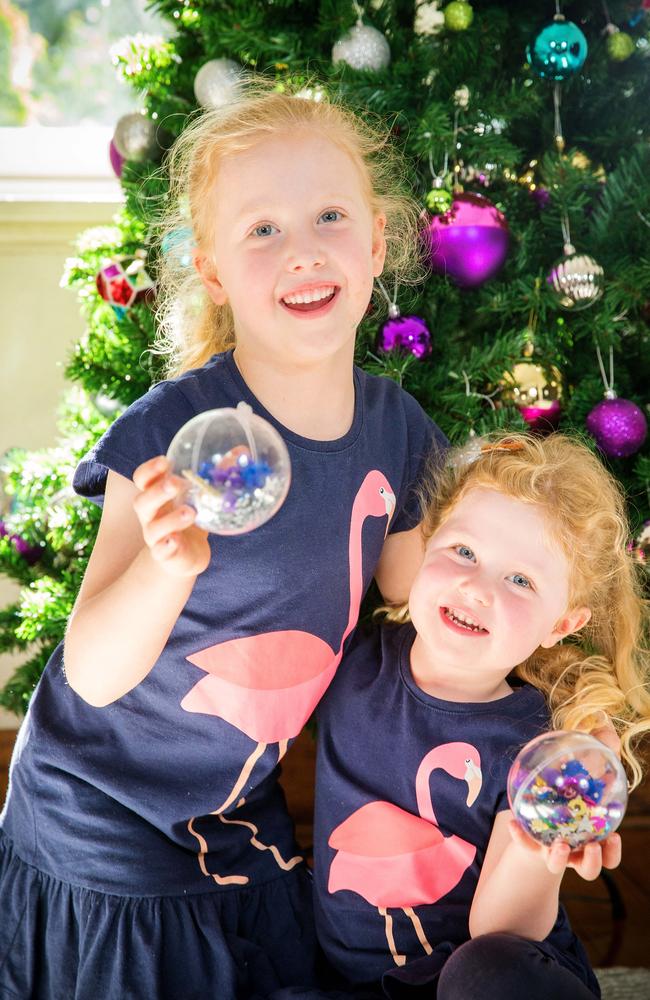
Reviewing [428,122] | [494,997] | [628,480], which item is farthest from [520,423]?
[494,997]

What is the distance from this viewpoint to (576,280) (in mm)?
1312

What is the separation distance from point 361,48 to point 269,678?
2.76 ft

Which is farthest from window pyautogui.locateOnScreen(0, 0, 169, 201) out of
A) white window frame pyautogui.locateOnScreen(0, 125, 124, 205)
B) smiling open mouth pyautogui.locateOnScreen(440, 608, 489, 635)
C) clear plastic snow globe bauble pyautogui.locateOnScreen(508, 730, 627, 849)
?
clear plastic snow globe bauble pyautogui.locateOnScreen(508, 730, 627, 849)

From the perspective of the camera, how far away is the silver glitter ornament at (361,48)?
132 cm

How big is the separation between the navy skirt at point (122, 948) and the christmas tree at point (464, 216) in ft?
1.53

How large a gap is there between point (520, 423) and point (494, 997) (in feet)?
2.43

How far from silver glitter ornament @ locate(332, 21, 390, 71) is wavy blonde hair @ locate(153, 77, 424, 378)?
9 centimetres

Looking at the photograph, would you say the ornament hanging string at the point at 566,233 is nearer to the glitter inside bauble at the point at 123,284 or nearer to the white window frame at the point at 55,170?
the glitter inside bauble at the point at 123,284

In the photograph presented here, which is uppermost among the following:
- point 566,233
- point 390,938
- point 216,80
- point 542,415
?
point 216,80

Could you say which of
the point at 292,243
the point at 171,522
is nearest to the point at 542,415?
the point at 292,243

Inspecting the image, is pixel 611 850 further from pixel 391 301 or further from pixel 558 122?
pixel 558 122

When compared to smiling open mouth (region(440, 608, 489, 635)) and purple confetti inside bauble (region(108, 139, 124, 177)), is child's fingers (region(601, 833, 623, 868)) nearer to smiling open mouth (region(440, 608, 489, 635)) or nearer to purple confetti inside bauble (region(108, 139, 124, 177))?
smiling open mouth (region(440, 608, 489, 635))

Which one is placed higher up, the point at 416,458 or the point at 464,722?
the point at 416,458

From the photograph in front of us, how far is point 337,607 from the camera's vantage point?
1110mm
